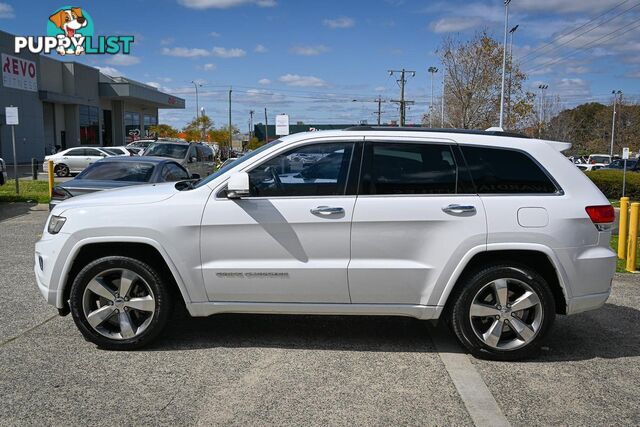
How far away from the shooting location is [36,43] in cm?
4191

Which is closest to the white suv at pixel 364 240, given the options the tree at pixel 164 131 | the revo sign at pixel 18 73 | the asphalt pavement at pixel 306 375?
the asphalt pavement at pixel 306 375

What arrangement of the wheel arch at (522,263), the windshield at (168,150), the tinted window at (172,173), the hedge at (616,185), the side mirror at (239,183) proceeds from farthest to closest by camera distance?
1. the hedge at (616,185)
2. the windshield at (168,150)
3. the tinted window at (172,173)
4. the wheel arch at (522,263)
5. the side mirror at (239,183)

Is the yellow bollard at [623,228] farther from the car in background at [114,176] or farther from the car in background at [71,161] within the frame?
the car in background at [71,161]

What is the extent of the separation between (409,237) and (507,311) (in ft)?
3.25

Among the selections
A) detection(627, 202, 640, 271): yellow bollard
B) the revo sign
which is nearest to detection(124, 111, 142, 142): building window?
the revo sign

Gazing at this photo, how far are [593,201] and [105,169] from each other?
866 centimetres

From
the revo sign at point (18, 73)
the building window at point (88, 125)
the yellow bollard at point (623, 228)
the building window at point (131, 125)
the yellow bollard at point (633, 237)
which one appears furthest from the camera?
the building window at point (131, 125)

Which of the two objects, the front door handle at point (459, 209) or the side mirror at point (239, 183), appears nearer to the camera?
the side mirror at point (239, 183)

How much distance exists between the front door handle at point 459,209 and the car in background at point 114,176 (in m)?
6.86

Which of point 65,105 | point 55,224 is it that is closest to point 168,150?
point 55,224

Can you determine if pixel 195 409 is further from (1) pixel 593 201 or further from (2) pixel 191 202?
(1) pixel 593 201

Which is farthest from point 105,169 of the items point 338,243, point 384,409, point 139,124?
point 139,124

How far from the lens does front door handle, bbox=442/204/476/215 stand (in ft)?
15.1

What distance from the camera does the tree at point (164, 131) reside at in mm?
77188
